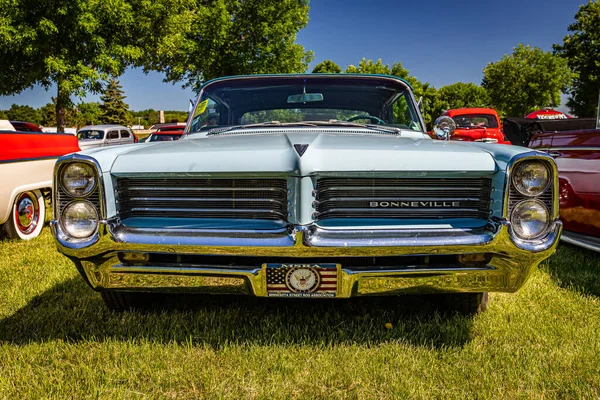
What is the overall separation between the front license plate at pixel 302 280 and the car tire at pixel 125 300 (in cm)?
98

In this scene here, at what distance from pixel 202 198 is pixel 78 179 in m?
0.56

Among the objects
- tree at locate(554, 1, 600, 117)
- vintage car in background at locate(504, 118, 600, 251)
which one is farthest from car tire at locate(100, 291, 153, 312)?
tree at locate(554, 1, 600, 117)

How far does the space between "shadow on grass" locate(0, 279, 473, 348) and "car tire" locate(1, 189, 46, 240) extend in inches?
81.7

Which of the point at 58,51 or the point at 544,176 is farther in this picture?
the point at 58,51

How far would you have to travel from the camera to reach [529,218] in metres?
1.95

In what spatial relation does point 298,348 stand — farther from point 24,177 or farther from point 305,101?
point 24,177

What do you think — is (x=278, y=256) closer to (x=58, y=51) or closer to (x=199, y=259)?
(x=199, y=259)

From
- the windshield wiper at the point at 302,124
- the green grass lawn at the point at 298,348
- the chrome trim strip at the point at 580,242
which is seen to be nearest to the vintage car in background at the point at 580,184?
the chrome trim strip at the point at 580,242

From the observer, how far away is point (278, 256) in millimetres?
1906

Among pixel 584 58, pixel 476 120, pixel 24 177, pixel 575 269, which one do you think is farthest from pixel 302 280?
pixel 584 58

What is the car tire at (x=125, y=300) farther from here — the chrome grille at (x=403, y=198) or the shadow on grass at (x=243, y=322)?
the chrome grille at (x=403, y=198)

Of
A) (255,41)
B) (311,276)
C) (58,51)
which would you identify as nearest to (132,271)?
(311,276)

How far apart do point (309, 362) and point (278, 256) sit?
1.71 feet

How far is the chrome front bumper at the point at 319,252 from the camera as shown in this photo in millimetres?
1878
